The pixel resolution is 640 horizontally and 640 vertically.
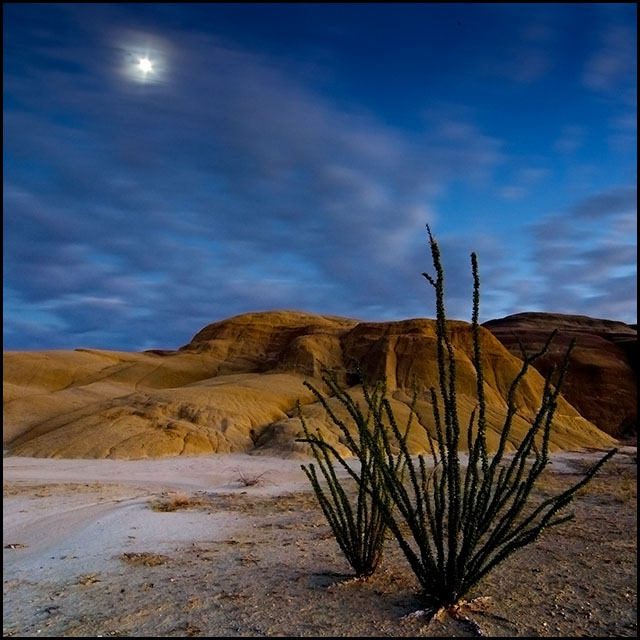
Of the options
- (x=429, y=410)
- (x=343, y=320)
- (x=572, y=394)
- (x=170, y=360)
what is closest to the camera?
(x=429, y=410)

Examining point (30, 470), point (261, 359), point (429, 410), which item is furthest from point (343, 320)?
point (30, 470)

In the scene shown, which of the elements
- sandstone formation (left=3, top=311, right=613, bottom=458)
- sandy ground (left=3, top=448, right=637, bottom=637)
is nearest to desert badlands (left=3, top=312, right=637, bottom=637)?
sandy ground (left=3, top=448, right=637, bottom=637)

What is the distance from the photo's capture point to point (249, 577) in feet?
21.1

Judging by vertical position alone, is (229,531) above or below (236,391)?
below

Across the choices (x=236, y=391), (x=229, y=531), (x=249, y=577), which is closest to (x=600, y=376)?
(x=236, y=391)

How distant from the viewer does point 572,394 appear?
53.3m

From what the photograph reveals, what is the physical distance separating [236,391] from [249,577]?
24.7 m

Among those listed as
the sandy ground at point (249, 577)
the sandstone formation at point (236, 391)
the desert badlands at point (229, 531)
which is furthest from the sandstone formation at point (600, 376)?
the sandy ground at point (249, 577)

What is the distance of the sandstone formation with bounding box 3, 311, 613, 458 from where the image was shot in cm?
2373

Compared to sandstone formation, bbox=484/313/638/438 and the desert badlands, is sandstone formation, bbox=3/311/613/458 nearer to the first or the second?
the desert badlands

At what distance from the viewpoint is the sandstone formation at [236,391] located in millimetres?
23734

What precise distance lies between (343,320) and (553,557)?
6042 centimetres

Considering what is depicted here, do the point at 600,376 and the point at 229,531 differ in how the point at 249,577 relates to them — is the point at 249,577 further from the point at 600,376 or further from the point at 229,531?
the point at 600,376

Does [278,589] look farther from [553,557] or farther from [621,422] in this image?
[621,422]
